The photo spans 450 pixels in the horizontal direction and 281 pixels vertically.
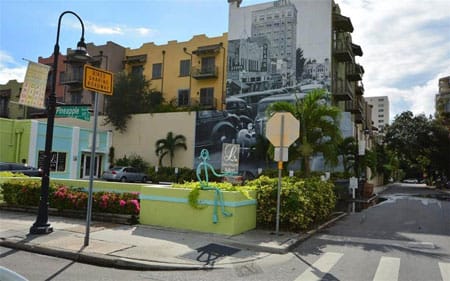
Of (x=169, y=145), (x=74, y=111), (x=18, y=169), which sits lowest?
(x=18, y=169)

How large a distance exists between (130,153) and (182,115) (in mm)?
7101

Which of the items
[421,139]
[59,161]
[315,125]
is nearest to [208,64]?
[59,161]

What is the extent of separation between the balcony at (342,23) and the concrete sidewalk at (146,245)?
31968 millimetres

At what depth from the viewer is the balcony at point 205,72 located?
143ft

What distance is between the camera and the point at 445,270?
7.17 metres

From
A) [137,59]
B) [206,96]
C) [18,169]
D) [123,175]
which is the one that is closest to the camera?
[18,169]

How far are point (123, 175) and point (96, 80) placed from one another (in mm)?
25709

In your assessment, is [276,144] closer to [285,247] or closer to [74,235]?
[285,247]

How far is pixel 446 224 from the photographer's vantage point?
13.1 meters

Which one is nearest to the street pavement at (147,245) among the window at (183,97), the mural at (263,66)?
the mural at (263,66)

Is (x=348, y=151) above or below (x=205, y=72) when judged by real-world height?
below

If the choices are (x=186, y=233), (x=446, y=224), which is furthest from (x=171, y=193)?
(x=446, y=224)

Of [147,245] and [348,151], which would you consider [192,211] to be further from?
[348,151]

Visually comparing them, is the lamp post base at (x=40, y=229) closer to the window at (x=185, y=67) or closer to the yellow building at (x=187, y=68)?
the yellow building at (x=187, y=68)
